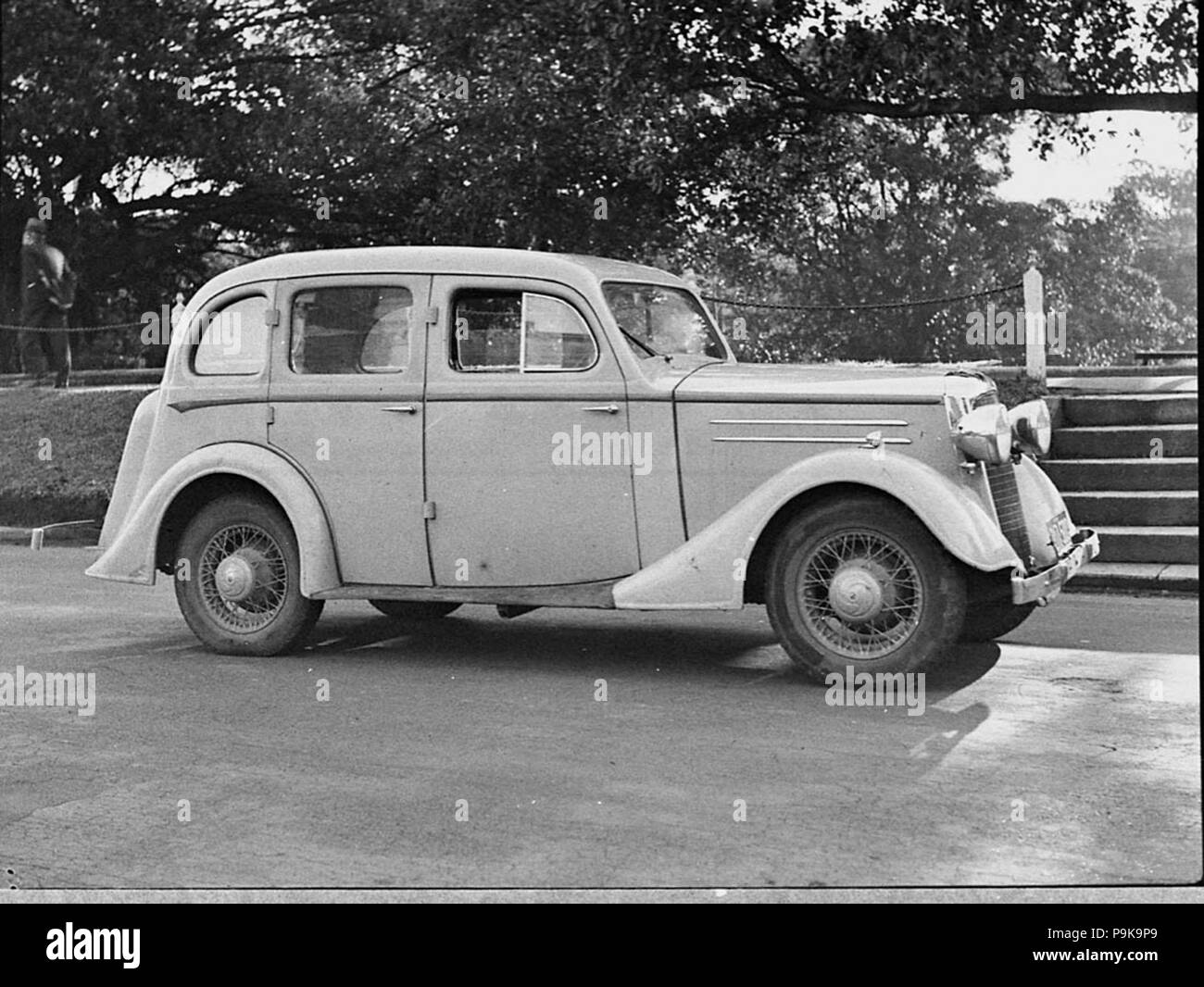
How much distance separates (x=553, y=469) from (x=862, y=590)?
4.57 feet

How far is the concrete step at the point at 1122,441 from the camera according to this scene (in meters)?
10.5

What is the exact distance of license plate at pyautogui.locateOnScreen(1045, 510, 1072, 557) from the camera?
6.68 m

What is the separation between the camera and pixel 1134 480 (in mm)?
10250

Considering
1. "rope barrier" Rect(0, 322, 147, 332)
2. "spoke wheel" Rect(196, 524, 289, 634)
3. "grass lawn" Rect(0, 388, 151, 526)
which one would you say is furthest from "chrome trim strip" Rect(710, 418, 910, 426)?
"grass lawn" Rect(0, 388, 151, 526)

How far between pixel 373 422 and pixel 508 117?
4.43 metres

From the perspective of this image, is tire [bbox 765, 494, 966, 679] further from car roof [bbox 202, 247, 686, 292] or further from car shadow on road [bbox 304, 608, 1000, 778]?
car roof [bbox 202, 247, 686, 292]

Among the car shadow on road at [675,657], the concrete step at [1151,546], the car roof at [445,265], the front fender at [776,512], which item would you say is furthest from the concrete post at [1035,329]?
the front fender at [776,512]

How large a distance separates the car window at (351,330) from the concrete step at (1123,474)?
5.26m

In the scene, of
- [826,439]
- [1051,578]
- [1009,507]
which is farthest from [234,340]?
[1051,578]

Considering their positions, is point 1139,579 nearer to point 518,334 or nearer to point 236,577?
point 518,334

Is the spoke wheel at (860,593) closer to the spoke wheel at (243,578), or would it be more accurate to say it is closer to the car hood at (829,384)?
the car hood at (829,384)

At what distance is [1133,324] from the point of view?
1184 centimetres

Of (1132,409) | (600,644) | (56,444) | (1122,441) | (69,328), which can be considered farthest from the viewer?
(56,444)
